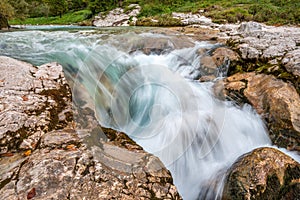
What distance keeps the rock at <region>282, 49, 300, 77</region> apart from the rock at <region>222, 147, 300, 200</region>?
9.10ft

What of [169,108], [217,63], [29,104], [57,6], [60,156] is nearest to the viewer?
[60,156]

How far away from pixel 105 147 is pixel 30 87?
2028 mm

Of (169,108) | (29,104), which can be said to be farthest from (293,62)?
(29,104)

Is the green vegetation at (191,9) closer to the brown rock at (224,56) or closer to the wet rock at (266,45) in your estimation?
the wet rock at (266,45)

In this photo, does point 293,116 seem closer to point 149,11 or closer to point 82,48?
point 82,48

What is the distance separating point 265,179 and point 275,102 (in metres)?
2.14

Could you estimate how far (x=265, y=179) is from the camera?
2850mm

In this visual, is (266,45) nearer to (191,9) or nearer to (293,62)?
(293,62)

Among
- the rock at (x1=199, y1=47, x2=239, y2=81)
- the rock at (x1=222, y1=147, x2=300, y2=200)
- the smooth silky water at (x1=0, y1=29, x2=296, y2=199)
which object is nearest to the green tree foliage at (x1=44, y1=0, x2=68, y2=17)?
the smooth silky water at (x1=0, y1=29, x2=296, y2=199)

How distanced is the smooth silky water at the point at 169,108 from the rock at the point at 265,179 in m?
0.36

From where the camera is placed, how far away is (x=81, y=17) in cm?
2822

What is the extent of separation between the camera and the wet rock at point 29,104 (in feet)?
9.67

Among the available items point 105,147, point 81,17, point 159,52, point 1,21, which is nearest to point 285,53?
point 159,52

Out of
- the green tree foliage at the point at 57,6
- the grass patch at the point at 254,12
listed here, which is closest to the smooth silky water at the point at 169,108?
the grass patch at the point at 254,12
